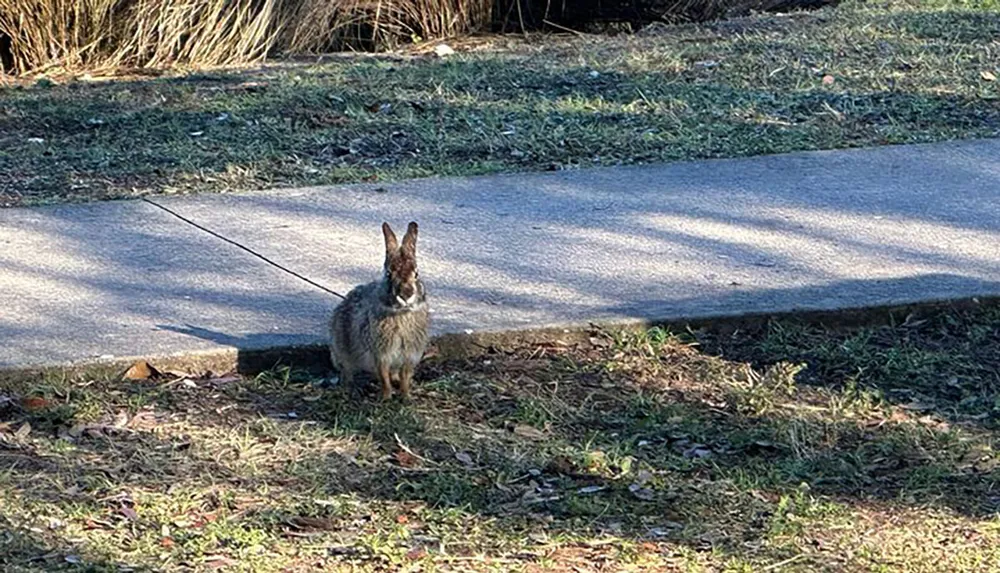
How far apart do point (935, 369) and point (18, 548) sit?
2947 mm

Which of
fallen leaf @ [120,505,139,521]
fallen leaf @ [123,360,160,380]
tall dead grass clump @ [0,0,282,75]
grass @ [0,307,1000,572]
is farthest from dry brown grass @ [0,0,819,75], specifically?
fallen leaf @ [120,505,139,521]

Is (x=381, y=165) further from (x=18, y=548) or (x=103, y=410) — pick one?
(x=18, y=548)

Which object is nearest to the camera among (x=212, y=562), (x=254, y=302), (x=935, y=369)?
(x=212, y=562)

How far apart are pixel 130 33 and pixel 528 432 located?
21.2 ft

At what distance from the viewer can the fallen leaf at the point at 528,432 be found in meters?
5.13

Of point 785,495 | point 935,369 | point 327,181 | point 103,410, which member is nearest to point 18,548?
point 103,410

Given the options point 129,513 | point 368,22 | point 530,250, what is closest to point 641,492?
point 129,513

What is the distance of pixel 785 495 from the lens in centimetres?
471

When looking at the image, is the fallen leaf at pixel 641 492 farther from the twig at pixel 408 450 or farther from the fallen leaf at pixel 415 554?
the fallen leaf at pixel 415 554

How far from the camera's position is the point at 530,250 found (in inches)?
267

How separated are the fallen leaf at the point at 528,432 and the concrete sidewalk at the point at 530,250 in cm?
66

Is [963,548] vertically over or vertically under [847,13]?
under

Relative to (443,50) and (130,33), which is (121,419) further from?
(443,50)

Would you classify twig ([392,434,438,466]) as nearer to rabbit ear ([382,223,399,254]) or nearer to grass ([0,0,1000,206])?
rabbit ear ([382,223,399,254])
